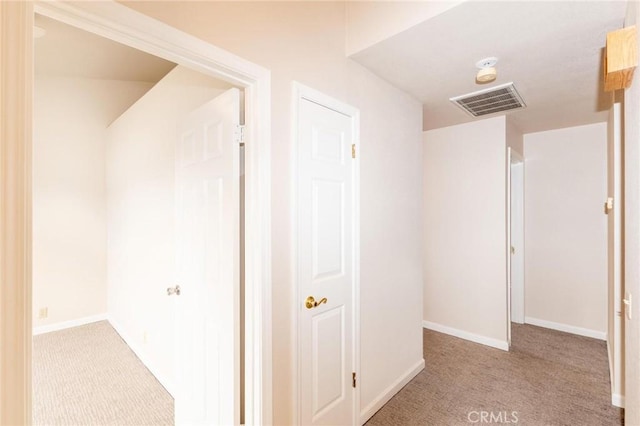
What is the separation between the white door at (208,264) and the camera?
1.54 meters

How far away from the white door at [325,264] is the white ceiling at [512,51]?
1.99 ft

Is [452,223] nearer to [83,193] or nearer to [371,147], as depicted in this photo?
[371,147]

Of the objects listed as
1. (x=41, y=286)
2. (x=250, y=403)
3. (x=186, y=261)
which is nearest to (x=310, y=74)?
(x=186, y=261)

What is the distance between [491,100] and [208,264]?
9.03 feet

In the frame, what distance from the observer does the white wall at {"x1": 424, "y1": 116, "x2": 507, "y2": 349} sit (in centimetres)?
332

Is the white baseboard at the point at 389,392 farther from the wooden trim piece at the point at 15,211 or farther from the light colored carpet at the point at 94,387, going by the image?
the wooden trim piece at the point at 15,211

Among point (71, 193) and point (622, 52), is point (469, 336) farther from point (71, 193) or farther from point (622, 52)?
point (71, 193)

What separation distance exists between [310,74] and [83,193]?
393cm

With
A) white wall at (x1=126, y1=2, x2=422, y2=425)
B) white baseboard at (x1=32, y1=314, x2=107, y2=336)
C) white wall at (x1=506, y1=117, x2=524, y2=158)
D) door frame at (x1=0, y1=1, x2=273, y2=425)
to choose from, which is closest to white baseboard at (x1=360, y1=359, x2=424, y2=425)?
white wall at (x1=126, y1=2, x2=422, y2=425)

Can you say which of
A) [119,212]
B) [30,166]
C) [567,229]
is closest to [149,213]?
[119,212]

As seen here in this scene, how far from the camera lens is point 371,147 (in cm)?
226

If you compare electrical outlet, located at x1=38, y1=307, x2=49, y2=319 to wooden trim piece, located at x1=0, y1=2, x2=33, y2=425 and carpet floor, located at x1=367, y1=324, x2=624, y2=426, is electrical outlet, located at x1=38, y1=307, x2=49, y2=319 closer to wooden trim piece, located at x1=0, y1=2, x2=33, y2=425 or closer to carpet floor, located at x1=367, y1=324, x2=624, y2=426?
carpet floor, located at x1=367, y1=324, x2=624, y2=426

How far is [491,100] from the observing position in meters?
2.81

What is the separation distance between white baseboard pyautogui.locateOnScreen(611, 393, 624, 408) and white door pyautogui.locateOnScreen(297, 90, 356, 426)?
2.00 metres
